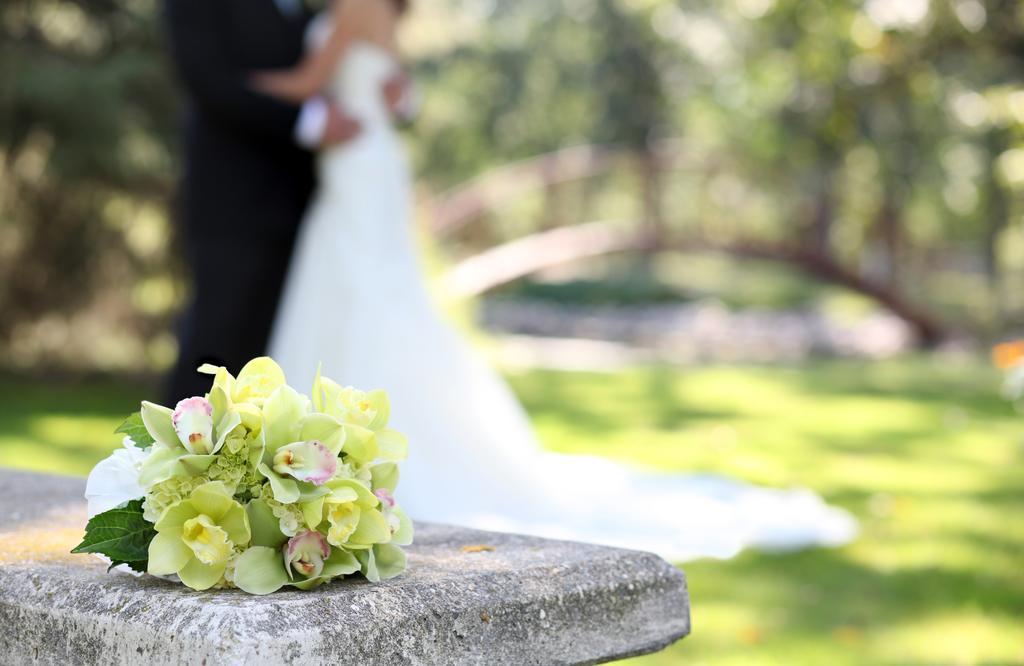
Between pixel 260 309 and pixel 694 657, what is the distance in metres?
1.77

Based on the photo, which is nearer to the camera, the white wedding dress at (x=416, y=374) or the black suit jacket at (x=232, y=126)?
the black suit jacket at (x=232, y=126)

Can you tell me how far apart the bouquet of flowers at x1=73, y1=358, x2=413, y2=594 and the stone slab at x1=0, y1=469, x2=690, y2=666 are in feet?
0.09

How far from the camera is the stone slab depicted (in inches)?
45.8

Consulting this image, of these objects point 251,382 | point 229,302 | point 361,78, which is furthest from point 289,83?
point 251,382

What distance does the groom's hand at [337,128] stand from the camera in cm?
419

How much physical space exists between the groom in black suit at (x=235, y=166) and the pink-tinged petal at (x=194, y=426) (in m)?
2.51

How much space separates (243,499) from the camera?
1.33 m

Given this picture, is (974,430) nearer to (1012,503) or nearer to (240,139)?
(1012,503)

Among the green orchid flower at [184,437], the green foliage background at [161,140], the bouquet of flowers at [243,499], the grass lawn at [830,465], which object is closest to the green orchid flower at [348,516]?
the bouquet of flowers at [243,499]

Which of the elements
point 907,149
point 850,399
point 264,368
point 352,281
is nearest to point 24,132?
point 352,281

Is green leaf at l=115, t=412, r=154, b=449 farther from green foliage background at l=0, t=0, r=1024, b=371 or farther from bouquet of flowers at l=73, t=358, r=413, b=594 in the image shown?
green foliage background at l=0, t=0, r=1024, b=371

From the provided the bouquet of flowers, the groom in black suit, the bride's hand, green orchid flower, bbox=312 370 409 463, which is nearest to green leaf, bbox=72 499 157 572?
the bouquet of flowers

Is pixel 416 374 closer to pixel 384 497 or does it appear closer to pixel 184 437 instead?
pixel 384 497

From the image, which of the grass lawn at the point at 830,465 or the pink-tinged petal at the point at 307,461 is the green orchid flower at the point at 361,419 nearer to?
the pink-tinged petal at the point at 307,461
